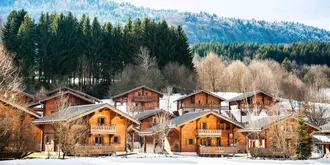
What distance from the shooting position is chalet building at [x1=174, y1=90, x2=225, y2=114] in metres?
72.9

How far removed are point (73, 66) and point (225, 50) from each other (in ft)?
258

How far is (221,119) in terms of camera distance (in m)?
52.1

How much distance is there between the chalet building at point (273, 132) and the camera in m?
46.9

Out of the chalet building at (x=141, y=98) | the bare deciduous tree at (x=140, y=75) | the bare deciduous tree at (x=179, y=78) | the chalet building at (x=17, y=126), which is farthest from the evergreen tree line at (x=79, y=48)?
the chalet building at (x=17, y=126)

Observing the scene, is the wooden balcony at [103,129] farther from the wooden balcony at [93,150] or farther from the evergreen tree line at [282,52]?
the evergreen tree line at [282,52]

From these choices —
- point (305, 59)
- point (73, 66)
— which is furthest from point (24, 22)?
point (305, 59)

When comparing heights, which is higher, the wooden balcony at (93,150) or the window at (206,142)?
the window at (206,142)

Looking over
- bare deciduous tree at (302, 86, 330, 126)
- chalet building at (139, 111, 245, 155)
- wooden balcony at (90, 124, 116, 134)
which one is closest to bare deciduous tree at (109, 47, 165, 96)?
bare deciduous tree at (302, 86, 330, 126)

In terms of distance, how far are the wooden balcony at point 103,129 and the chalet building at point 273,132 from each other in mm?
16089

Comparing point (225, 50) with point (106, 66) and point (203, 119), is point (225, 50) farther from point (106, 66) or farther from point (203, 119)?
point (203, 119)

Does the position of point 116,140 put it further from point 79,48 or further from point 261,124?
point 79,48

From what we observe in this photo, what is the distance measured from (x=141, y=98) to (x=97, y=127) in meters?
30.7

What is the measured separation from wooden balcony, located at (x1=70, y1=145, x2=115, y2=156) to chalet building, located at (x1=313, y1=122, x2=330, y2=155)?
2615 centimetres

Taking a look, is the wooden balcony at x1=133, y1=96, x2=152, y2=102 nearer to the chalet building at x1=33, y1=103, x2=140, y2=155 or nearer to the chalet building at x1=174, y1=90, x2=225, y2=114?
the chalet building at x1=174, y1=90, x2=225, y2=114
